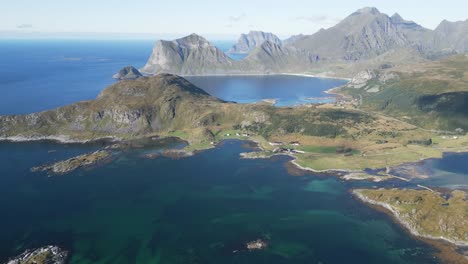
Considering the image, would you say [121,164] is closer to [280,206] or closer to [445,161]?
[280,206]

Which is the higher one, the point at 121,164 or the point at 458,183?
the point at 458,183

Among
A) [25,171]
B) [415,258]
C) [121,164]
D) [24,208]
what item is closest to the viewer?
[415,258]

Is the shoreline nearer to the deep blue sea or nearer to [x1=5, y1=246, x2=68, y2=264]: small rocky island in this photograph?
the deep blue sea

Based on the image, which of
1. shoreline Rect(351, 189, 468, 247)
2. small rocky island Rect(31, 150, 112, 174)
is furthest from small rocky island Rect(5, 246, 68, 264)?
shoreline Rect(351, 189, 468, 247)

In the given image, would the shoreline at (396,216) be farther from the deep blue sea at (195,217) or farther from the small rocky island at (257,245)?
the small rocky island at (257,245)

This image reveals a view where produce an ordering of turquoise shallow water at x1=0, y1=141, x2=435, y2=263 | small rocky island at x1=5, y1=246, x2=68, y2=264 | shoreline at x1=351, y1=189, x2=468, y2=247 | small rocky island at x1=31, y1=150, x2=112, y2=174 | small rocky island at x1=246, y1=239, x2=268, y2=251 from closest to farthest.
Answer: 1. small rocky island at x1=5, y1=246, x2=68, y2=264
2. turquoise shallow water at x1=0, y1=141, x2=435, y2=263
3. small rocky island at x1=246, y1=239, x2=268, y2=251
4. shoreline at x1=351, y1=189, x2=468, y2=247
5. small rocky island at x1=31, y1=150, x2=112, y2=174

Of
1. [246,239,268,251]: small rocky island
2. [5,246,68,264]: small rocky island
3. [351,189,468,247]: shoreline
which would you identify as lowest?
[5,246,68,264]: small rocky island

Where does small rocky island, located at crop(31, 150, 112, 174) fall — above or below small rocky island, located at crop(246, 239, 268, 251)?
below

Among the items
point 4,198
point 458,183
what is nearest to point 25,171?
point 4,198

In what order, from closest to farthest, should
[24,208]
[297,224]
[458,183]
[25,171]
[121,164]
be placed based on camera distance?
[297,224], [24,208], [458,183], [25,171], [121,164]
